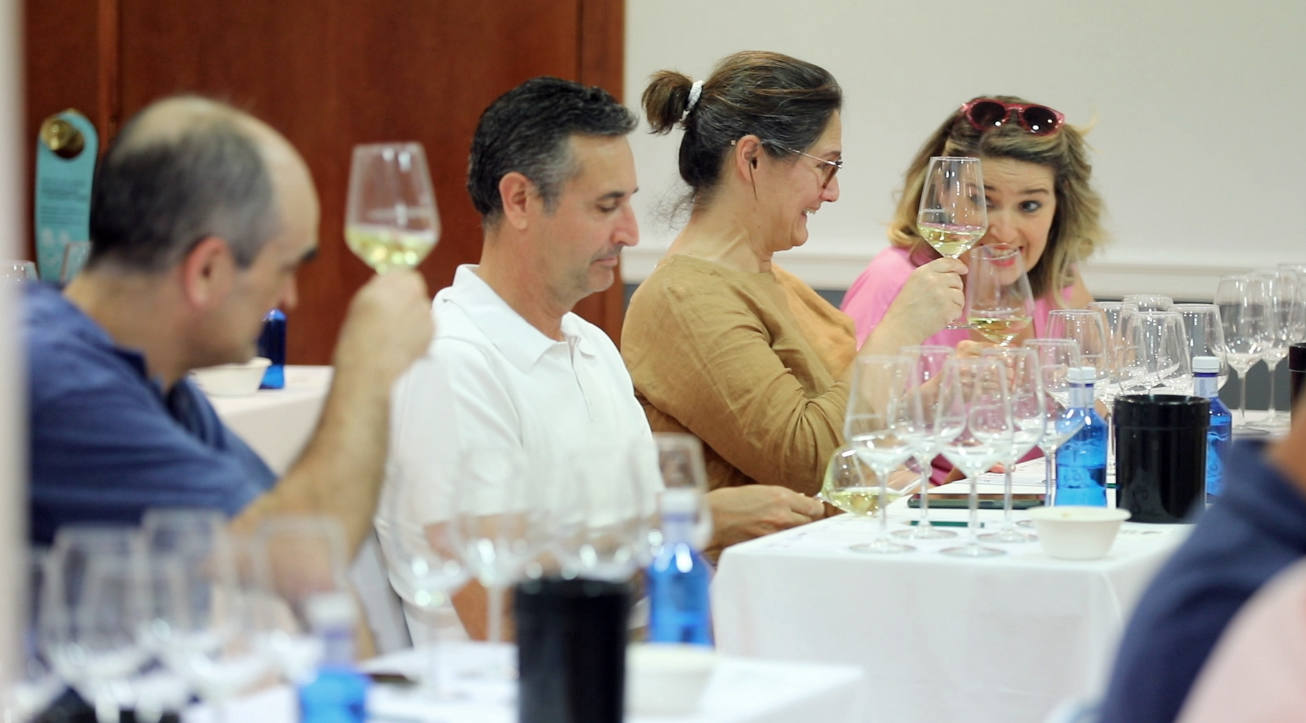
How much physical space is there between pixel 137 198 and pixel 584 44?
12.5 feet

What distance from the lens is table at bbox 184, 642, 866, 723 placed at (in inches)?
54.1

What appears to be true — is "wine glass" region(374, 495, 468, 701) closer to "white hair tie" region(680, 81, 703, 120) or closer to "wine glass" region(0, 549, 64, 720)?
"wine glass" region(0, 549, 64, 720)

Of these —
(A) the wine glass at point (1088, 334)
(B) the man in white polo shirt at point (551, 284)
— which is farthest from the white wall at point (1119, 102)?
(B) the man in white polo shirt at point (551, 284)

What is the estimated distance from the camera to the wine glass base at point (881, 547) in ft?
7.24

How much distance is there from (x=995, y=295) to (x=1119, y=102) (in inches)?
88.5

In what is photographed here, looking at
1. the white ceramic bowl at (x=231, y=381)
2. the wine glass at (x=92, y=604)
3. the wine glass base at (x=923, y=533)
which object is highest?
the wine glass at (x=92, y=604)

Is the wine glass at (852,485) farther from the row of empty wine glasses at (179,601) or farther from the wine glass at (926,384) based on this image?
the row of empty wine glasses at (179,601)

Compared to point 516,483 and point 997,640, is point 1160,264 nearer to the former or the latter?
point 997,640

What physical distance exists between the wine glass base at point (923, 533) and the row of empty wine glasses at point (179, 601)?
127cm

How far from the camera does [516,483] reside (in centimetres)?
139

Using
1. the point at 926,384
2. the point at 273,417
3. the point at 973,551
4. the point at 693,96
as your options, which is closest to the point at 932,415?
the point at 926,384

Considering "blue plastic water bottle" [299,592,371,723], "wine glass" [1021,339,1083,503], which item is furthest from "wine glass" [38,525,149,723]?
"wine glass" [1021,339,1083,503]

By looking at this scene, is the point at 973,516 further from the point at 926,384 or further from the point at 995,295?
the point at 995,295

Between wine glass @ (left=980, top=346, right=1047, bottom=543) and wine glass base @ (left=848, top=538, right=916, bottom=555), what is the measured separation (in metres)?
0.14
